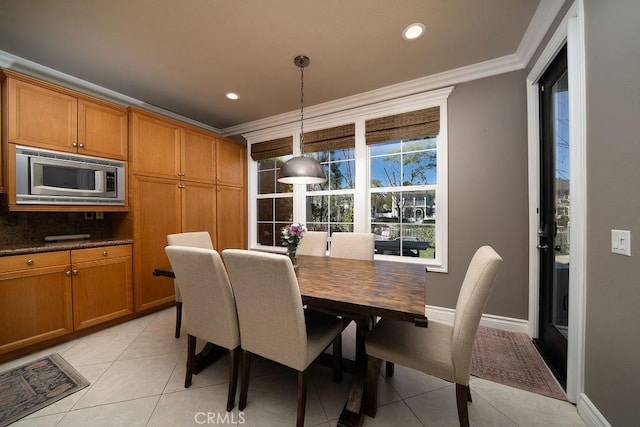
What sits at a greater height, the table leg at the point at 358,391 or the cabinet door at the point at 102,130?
the cabinet door at the point at 102,130

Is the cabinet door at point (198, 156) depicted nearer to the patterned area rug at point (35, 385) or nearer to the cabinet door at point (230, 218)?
the cabinet door at point (230, 218)

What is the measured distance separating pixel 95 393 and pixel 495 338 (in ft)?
10.5

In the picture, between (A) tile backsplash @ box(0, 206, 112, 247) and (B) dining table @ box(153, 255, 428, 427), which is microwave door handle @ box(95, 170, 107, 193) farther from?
(B) dining table @ box(153, 255, 428, 427)

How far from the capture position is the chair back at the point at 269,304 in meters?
1.19

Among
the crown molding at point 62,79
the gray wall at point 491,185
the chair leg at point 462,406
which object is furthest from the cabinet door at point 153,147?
the chair leg at point 462,406

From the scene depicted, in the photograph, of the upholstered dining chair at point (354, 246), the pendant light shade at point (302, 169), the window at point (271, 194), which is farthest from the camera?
the window at point (271, 194)

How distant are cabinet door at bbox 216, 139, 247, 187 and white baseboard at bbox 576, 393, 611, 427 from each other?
13.4 ft

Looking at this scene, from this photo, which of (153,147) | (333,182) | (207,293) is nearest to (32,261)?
(153,147)

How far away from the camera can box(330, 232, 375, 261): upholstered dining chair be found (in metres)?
2.40

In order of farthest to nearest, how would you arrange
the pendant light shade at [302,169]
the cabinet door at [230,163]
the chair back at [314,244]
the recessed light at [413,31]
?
the cabinet door at [230,163], the chair back at [314,244], the pendant light shade at [302,169], the recessed light at [413,31]

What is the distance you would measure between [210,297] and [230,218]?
2553 millimetres

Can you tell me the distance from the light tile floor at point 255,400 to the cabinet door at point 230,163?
2.47 m

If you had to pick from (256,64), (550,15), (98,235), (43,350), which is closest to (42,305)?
(43,350)

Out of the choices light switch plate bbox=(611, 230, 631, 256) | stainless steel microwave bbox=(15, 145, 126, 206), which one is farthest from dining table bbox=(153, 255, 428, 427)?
stainless steel microwave bbox=(15, 145, 126, 206)
